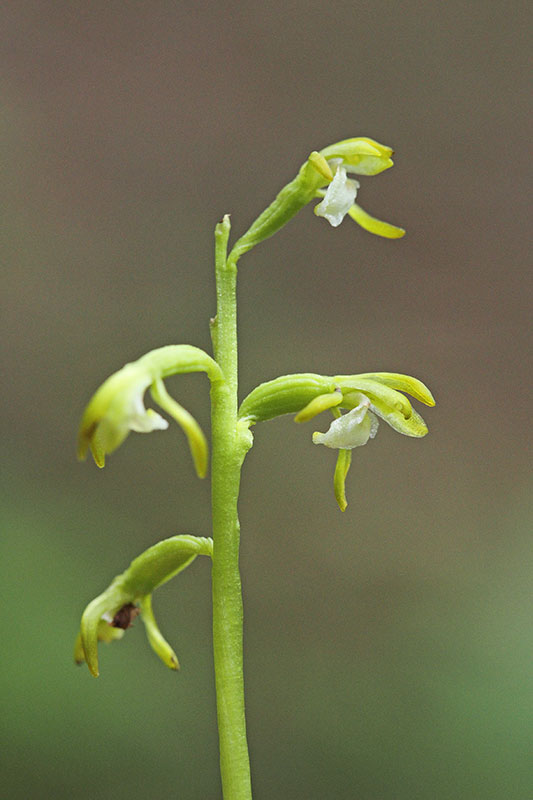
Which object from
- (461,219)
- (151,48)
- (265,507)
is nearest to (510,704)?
(265,507)

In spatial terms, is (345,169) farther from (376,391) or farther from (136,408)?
(136,408)

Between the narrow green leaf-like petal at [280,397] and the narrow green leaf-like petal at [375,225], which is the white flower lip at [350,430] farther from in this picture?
the narrow green leaf-like petal at [375,225]

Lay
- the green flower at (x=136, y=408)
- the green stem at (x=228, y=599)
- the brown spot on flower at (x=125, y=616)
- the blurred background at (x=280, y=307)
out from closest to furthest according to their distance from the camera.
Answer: the green flower at (x=136, y=408), the green stem at (x=228, y=599), the brown spot on flower at (x=125, y=616), the blurred background at (x=280, y=307)

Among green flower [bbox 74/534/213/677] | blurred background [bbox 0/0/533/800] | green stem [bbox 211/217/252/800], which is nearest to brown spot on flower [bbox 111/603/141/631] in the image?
green flower [bbox 74/534/213/677]

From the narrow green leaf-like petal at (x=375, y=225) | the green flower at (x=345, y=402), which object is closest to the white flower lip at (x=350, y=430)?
the green flower at (x=345, y=402)

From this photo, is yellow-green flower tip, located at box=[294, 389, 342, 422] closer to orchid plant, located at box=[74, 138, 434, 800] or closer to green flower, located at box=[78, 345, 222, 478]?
orchid plant, located at box=[74, 138, 434, 800]

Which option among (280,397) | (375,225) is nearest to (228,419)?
(280,397)

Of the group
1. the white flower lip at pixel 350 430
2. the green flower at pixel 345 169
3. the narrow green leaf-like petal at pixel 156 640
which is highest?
the green flower at pixel 345 169
